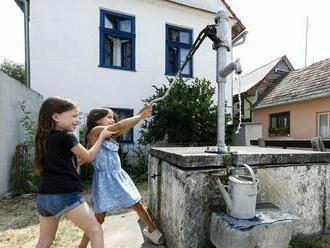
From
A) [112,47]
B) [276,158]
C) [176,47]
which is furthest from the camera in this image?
[176,47]

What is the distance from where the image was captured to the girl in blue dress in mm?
3133

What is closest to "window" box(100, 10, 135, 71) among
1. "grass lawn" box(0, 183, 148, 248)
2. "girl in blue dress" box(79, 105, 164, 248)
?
"grass lawn" box(0, 183, 148, 248)

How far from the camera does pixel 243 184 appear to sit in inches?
93.3

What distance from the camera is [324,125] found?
50.6 ft

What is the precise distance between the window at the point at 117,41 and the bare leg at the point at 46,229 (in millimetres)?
8203

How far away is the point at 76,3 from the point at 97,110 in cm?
762

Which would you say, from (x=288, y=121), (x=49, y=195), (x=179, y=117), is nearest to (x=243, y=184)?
(x=49, y=195)

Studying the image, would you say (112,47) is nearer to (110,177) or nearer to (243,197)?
(110,177)

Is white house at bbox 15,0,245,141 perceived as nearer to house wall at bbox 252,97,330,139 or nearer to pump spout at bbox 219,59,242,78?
house wall at bbox 252,97,330,139

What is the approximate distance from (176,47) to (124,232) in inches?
340

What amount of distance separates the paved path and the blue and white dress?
58 centimetres

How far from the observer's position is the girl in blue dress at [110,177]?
3.13 m

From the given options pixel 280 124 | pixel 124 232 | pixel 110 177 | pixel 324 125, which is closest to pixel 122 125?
pixel 110 177

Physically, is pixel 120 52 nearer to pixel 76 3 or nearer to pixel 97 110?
pixel 76 3
